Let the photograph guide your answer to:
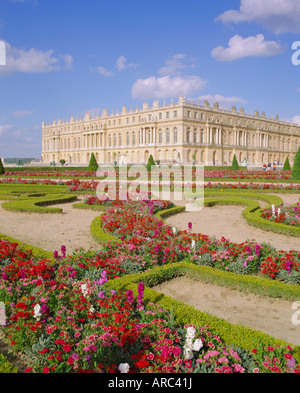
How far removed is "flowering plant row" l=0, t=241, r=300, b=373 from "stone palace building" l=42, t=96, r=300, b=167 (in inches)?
1737

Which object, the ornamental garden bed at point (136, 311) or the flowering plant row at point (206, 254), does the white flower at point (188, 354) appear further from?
the flowering plant row at point (206, 254)

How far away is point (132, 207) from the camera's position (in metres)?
9.51

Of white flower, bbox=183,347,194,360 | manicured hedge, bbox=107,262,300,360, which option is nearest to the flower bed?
manicured hedge, bbox=107,262,300,360

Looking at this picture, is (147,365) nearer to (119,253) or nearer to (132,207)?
(119,253)

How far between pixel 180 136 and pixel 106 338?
48.7 m

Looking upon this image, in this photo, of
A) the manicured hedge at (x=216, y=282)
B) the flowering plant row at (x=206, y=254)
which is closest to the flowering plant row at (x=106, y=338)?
the manicured hedge at (x=216, y=282)

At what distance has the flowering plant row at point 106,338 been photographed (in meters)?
2.54

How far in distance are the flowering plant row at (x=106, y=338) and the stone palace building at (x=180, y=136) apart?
44.1 metres

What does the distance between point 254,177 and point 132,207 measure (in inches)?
541

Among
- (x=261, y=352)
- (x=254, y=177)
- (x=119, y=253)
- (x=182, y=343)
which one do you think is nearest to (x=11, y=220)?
(x=119, y=253)

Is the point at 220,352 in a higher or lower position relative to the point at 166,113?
lower

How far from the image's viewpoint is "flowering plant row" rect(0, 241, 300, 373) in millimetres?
2543

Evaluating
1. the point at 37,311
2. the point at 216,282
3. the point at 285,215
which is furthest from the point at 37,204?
the point at 37,311

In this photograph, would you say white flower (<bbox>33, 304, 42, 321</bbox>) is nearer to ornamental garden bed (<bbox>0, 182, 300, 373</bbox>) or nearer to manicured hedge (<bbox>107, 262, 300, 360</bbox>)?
ornamental garden bed (<bbox>0, 182, 300, 373</bbox>)
